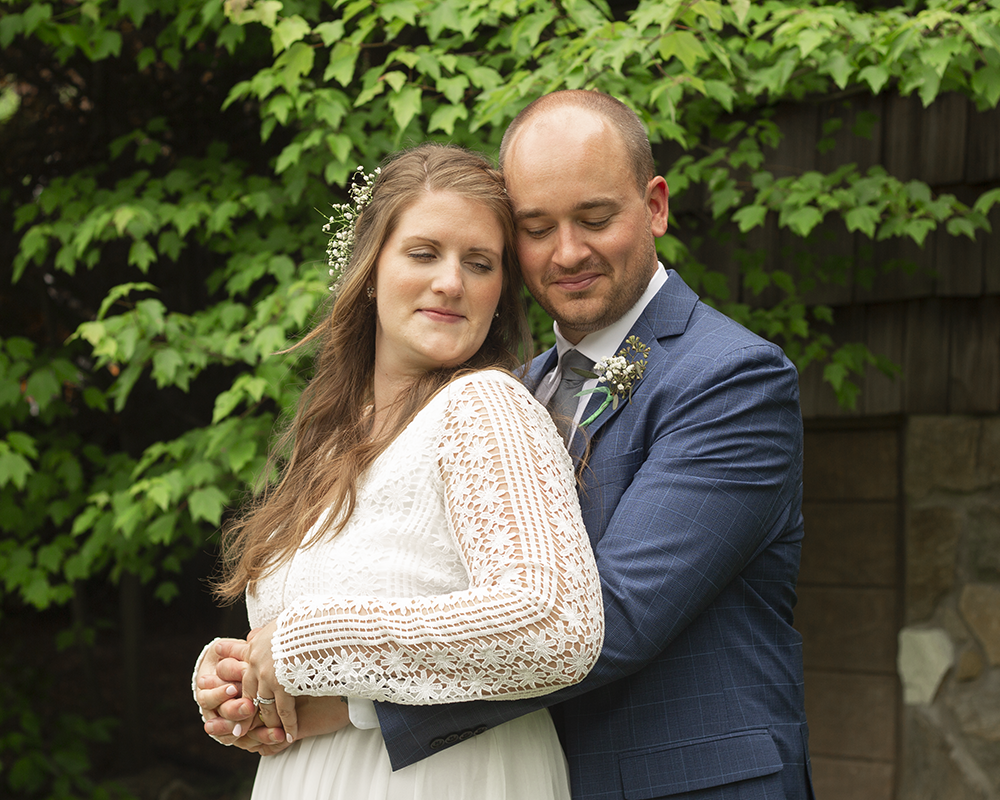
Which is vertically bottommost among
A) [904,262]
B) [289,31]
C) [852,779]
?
[852,779]

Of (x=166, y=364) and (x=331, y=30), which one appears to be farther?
(x=166, y=364)

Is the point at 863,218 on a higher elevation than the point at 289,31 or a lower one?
lower

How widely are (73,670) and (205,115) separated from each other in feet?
11.1

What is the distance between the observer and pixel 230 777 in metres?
4.66

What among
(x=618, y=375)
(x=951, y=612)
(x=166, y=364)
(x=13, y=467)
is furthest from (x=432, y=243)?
(x=951, y=612)

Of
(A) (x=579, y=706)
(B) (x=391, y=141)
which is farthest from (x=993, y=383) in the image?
(A) (x=579, y=706)

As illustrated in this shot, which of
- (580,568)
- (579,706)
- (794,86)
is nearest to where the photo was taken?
(580,568)

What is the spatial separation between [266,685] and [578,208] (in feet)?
3.44

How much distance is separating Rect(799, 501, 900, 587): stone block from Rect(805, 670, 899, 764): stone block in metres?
0.40

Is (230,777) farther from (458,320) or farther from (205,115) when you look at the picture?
(458,320)

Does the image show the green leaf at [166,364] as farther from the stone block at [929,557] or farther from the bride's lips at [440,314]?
the stone block at [929,557]

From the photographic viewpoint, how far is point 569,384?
1.94 m

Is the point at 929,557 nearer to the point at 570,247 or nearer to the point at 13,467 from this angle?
the point at 570,247

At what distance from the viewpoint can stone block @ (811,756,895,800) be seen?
145 inches
